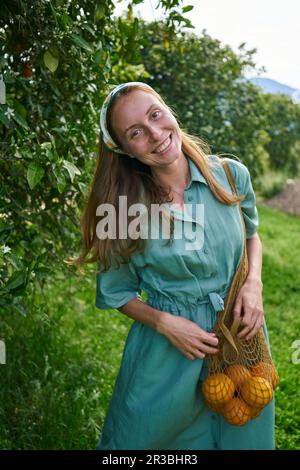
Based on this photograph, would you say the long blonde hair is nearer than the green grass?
Yes

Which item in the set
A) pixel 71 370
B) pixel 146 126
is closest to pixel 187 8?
pixel 146 126

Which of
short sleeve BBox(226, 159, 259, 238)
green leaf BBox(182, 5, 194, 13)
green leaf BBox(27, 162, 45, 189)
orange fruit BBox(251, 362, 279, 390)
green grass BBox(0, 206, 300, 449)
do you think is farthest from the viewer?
green grass BBox(0, 206, 300, 449)

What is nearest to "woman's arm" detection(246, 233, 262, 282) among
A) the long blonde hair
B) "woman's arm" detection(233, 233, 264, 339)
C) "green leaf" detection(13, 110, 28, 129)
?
"woman's arm" detection(233, 233, 264, 339)

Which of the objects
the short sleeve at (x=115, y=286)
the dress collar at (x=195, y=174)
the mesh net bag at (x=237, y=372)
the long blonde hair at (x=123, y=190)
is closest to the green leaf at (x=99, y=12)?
the long blonde hair at (x=123, y=190)

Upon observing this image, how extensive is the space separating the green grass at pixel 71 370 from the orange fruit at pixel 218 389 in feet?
1.93

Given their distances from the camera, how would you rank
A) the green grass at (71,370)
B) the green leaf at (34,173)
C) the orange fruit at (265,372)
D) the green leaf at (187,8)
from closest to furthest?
the green leaf at (34,173), the orange fruit at (265,372), the green leaf at (187,8), the green grass at (71,370)

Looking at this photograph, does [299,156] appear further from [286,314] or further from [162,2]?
[162,2]

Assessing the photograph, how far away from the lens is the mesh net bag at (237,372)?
1688 millimetres

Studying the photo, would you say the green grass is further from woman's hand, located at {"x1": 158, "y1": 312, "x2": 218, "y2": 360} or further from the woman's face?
the woman's face

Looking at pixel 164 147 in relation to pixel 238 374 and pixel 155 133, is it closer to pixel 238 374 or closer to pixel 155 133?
pixel 155 133

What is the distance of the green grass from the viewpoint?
8.61 ft

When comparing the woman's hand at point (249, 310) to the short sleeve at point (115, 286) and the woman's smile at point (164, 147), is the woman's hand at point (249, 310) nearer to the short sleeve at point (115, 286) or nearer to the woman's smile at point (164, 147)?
the short sleeve at point (115, 286)

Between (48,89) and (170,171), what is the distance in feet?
2.49

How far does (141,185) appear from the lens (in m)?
1.81
